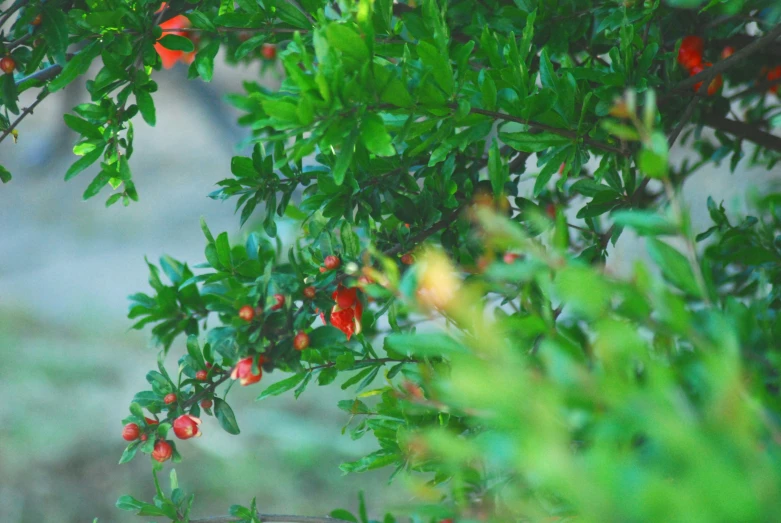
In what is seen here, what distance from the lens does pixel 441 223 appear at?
75cm

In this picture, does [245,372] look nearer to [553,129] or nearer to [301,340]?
[301,340]

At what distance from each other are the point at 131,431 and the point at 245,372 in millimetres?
178

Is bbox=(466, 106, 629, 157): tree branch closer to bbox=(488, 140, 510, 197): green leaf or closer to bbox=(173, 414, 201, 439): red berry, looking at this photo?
bbox=(488, 140, 510, 197): green leaf

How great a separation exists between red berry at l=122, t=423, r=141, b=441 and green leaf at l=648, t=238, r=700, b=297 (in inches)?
20.8

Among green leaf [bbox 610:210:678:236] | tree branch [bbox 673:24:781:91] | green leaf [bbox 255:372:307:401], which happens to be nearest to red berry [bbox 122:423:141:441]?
green leaf [bbox 255:372:307:401]

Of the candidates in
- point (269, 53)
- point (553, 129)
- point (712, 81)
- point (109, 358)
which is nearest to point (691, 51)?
point (712, 81)

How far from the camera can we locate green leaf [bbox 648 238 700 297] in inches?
14.1

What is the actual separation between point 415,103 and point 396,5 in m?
0.36

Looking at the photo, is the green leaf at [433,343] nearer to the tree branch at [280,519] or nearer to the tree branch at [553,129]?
the tree branch at [553,129]

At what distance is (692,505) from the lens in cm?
24

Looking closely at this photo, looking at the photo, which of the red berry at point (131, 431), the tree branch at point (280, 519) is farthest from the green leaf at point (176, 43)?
the tree branch at point (280, 519)

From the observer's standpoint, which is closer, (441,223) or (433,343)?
(433,343)

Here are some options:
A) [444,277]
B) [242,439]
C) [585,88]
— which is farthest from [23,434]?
[444,277]

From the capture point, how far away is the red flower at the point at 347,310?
2.23 feet
